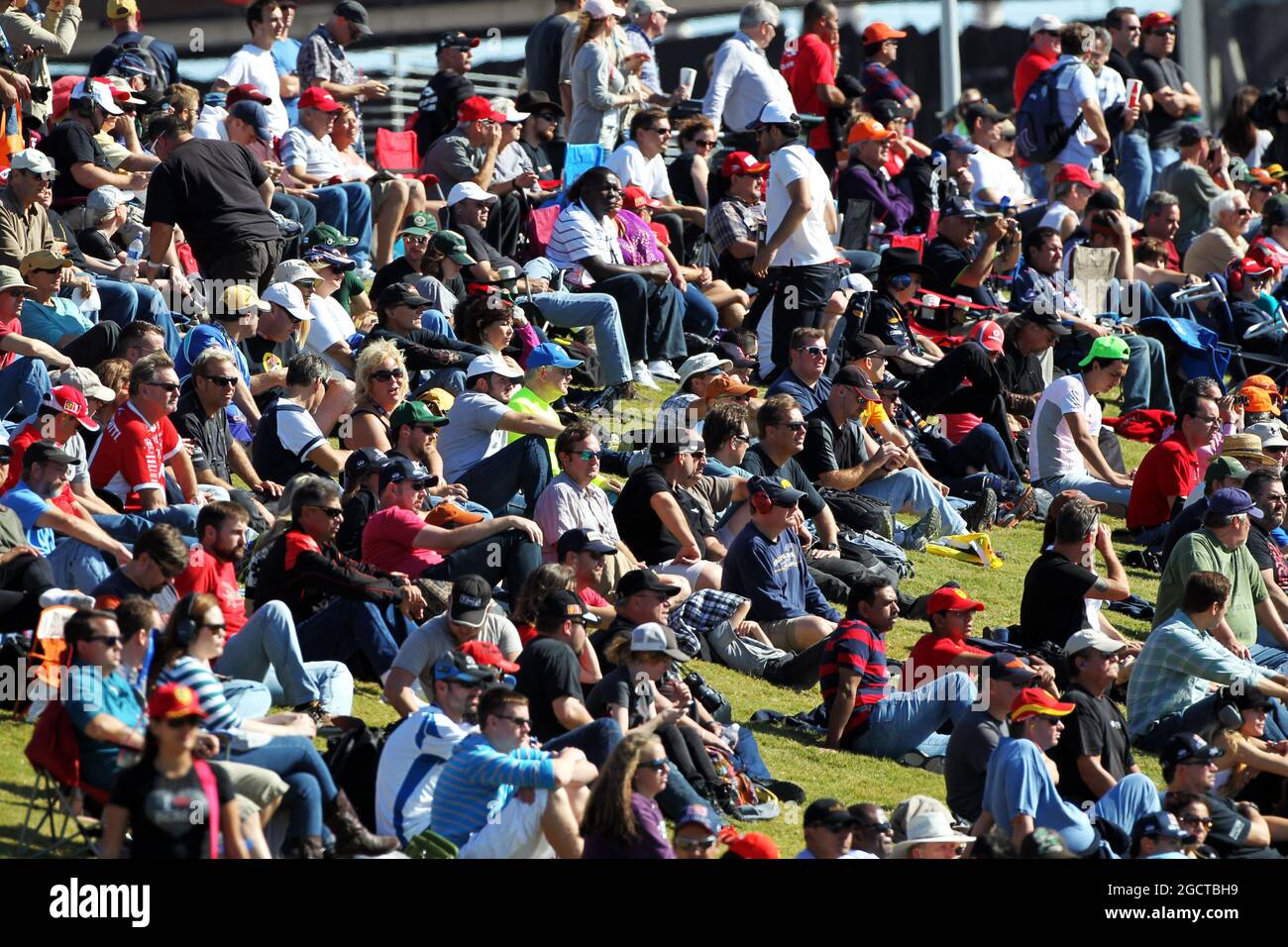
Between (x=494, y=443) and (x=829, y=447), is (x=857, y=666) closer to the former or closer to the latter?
(x=494, y=443)

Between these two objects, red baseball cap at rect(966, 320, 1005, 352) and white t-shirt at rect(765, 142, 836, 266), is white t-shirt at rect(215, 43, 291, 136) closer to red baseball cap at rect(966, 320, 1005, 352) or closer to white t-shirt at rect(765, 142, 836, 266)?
white t-shirt at rect(765, 142, 836, 266)

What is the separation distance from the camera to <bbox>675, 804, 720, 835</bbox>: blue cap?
8.42 m

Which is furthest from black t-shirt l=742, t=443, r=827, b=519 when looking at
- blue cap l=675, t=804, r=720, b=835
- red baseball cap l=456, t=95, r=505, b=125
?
red baseball cap l=456, t=95, r=505, b=125

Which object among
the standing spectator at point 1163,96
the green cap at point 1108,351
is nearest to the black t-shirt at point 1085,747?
the green cap at point 1108,351

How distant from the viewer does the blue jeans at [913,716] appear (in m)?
10.8

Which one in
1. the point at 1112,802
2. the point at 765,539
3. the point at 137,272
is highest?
the point at 137,272

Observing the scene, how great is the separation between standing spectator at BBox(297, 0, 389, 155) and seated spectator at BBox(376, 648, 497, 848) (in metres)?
10.2

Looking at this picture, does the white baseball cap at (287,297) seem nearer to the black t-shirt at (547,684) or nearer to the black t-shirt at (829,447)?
the black t-shirt at (829,447)

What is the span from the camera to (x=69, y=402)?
10.7 metres
